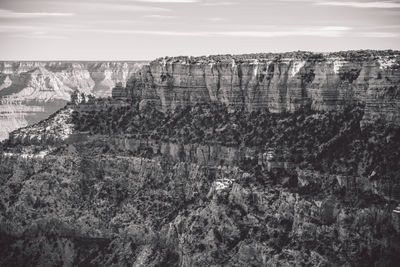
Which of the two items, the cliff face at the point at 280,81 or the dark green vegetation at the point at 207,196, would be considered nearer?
the dark green vegetation at the point at 207,196

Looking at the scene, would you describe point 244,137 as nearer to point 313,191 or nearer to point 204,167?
point 204,167

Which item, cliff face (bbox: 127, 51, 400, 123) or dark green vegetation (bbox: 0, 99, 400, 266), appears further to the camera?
cliff face (bbox: 127, 51, 400, 123)

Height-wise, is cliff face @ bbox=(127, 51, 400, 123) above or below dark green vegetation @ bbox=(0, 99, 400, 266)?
above

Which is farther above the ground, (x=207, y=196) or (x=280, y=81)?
(x=280, y=81)

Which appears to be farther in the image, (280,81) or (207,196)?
(280,81)
